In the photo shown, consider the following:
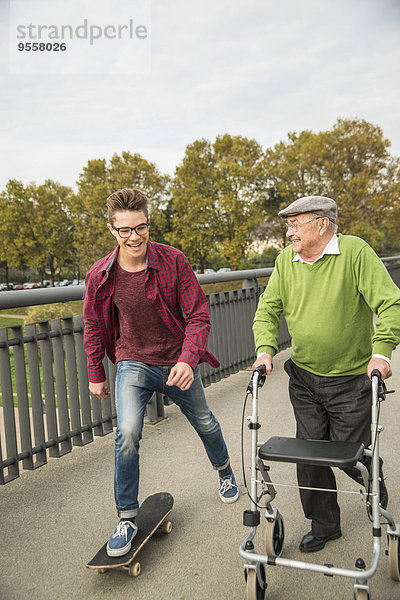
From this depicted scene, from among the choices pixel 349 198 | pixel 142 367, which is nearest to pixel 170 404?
pixel 142 367

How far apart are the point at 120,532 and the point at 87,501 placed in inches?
36.6

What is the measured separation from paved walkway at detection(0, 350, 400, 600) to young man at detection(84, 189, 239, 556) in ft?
1.02

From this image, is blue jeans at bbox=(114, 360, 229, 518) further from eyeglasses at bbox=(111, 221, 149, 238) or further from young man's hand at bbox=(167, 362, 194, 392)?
eyeglasses at bbox=(111, 221, 149, 238)

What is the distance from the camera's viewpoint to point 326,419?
10.6 ft

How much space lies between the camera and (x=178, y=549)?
10.8ft

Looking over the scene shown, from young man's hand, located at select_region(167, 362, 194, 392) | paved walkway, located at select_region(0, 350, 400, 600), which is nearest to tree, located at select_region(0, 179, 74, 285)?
paved walkway, located at select_region(0, 350, 400, 600)

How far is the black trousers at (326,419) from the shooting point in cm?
309

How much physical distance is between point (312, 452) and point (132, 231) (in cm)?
153

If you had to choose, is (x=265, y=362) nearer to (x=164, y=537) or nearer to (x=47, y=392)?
(x=164, y=537)

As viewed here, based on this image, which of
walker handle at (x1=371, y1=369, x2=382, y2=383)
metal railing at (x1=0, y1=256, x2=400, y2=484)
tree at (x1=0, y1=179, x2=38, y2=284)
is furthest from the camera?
tree at (x1=0, y1=179, x2=38, y2=284)

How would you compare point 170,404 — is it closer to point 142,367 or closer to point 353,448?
point 142,367

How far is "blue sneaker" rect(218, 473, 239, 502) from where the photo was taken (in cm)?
387

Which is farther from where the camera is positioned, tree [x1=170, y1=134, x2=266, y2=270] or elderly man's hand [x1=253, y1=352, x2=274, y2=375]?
tree [x1=170, y1=134, x2=266, y2=270]

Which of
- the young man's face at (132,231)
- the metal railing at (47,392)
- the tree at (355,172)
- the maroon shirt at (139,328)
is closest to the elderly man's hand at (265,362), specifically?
the maroon shirt at (139,328)
